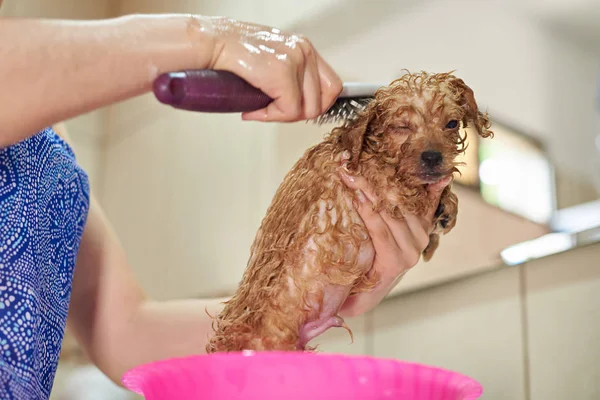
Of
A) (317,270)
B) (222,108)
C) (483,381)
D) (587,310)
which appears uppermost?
(222,108)

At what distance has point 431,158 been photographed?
1.91 feet

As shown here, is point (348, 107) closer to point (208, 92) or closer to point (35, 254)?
point (208, 92)

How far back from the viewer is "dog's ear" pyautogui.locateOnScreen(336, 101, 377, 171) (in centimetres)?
62

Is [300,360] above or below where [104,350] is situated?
above

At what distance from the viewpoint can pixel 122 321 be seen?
883mm

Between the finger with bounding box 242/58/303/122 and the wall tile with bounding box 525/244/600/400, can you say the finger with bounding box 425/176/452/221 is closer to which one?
the finger with bounding box 242/58/303/122

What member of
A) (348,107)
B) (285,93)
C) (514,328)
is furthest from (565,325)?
(285,93)

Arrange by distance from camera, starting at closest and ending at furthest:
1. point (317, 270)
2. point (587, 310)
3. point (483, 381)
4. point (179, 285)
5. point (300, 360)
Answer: point (300, 360) → point (317, 270) → point (587, 310) → point (483, 381) → point (179, 285)

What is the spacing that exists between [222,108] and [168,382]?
0.20 meters

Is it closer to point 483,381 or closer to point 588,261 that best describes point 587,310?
point 588,261

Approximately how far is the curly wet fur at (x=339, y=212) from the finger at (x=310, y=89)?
0.10 meters

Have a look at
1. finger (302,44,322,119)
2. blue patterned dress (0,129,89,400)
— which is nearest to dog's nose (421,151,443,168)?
finger (302,44,322,119)

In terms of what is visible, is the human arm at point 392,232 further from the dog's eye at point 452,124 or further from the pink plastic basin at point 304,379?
the pink plastic basin at point 304,379

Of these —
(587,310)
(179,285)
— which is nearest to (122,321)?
(587,310)
